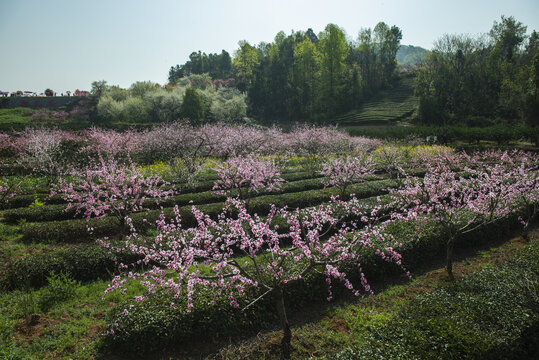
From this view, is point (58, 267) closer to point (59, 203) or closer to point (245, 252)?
point (245, 252)

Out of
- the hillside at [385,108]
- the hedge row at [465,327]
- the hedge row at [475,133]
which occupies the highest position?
the hillside at [385,108]

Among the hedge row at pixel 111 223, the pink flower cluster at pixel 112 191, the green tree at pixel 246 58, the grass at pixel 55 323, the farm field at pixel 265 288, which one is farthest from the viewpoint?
the green tree at pixel 246 58

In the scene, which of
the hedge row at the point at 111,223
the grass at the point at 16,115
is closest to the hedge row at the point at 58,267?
the hedge row at the point at 111,223

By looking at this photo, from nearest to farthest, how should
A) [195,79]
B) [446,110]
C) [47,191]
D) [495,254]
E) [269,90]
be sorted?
[495,254]
[47,191]
[446,110]
[269,90]
[195,79]

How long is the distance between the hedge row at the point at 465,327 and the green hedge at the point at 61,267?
6.42 meters

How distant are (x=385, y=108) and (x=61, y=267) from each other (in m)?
58.4

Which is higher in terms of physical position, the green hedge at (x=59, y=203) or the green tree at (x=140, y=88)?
the green tree at (x=140, y=88)

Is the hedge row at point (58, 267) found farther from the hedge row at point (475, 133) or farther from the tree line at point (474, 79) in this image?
the tree line at point (474, 79)

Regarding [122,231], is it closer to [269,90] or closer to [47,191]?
[47,191]

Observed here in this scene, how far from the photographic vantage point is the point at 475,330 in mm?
4570

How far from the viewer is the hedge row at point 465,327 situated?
4.22 metres

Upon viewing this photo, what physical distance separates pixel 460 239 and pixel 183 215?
394 inches

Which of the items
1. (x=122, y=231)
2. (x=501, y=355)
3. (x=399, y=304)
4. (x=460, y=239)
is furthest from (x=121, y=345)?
(x=460, y=239)

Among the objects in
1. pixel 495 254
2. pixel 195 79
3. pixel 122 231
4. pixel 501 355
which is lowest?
pixel 495 254
